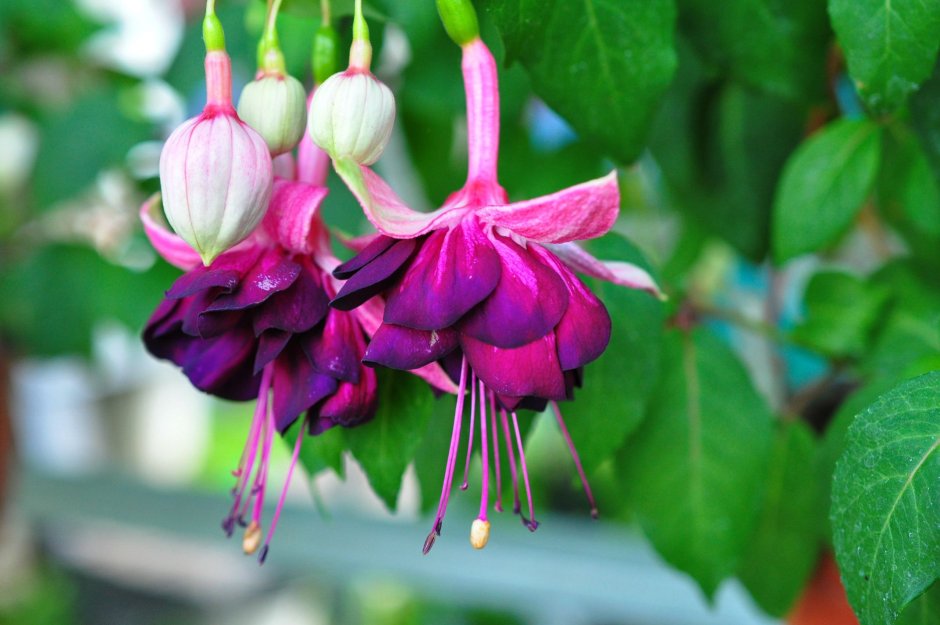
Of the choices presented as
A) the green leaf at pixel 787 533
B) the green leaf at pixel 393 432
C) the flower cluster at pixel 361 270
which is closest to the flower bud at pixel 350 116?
the flower cluster at pixel 361 270

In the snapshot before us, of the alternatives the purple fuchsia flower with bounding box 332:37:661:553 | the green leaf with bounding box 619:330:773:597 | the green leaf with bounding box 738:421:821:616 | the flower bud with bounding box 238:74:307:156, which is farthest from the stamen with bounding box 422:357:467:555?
the green leaf with bounding box 738:421:821:616

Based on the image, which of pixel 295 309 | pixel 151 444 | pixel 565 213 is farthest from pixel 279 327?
pixel 151 444

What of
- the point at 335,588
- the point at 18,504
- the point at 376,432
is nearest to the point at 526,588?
the point at 335,588

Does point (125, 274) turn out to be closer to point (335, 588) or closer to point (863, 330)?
point (863, 330)

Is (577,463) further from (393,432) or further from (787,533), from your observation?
(787,533)

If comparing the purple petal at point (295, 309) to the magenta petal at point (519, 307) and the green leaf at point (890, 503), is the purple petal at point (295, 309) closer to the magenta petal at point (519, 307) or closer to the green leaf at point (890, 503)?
the magenta petal at point (519, 307)
